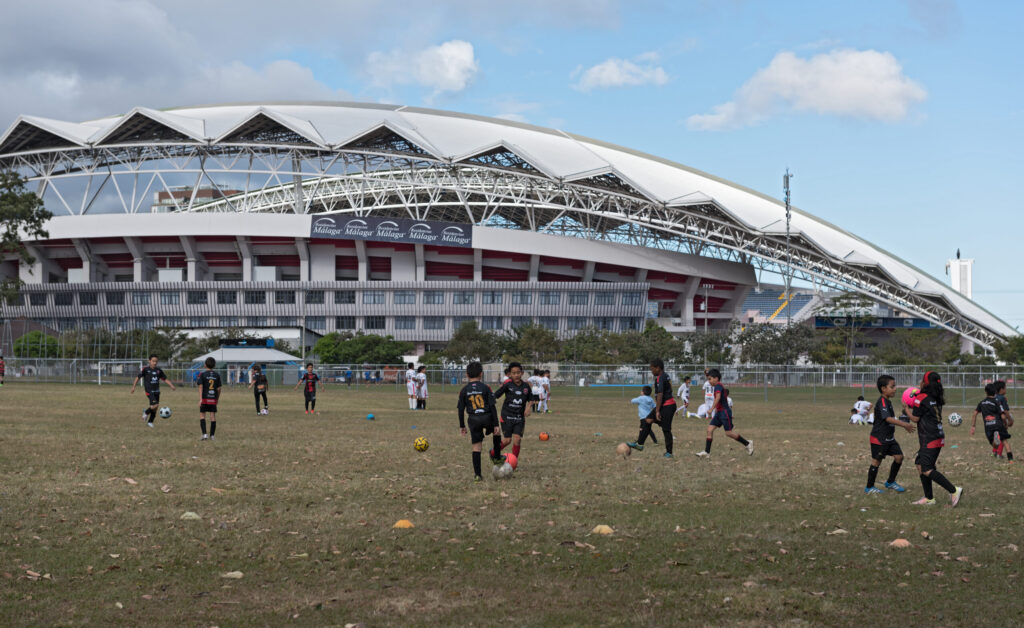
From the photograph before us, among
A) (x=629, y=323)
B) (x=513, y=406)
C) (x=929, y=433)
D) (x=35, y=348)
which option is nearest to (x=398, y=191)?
(x=629, y=323)

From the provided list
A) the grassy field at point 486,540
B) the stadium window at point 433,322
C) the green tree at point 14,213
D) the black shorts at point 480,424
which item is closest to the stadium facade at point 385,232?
the stadium window at point 433,322

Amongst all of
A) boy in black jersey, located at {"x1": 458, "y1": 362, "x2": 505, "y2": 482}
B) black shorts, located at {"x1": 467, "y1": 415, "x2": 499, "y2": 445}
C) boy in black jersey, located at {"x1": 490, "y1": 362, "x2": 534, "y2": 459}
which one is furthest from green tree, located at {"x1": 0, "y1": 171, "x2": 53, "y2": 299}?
black shorts, located at {"x1": 467, "y1": 415, "x2": 499, "y2": 445}

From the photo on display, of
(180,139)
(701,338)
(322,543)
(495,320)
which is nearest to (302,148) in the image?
(180,139)

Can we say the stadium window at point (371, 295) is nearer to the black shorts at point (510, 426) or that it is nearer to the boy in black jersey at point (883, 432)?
the black shorts at point (510, 426)

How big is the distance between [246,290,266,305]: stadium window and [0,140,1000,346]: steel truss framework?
29.6 feet

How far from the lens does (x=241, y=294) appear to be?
340ft

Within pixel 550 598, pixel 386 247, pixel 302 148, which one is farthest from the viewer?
pixel 386 247

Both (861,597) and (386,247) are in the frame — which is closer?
(861,597)

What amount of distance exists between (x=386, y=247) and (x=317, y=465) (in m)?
88.9

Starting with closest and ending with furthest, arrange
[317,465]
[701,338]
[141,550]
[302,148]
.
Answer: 1. [141,550]
2. [317,465]
3. [701,338]
4. [302,148]

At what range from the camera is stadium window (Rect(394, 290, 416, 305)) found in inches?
4104

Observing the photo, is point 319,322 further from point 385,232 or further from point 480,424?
point 480,424

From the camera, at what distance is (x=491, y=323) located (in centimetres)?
10562

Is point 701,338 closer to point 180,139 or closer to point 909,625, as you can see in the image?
point 180,139
